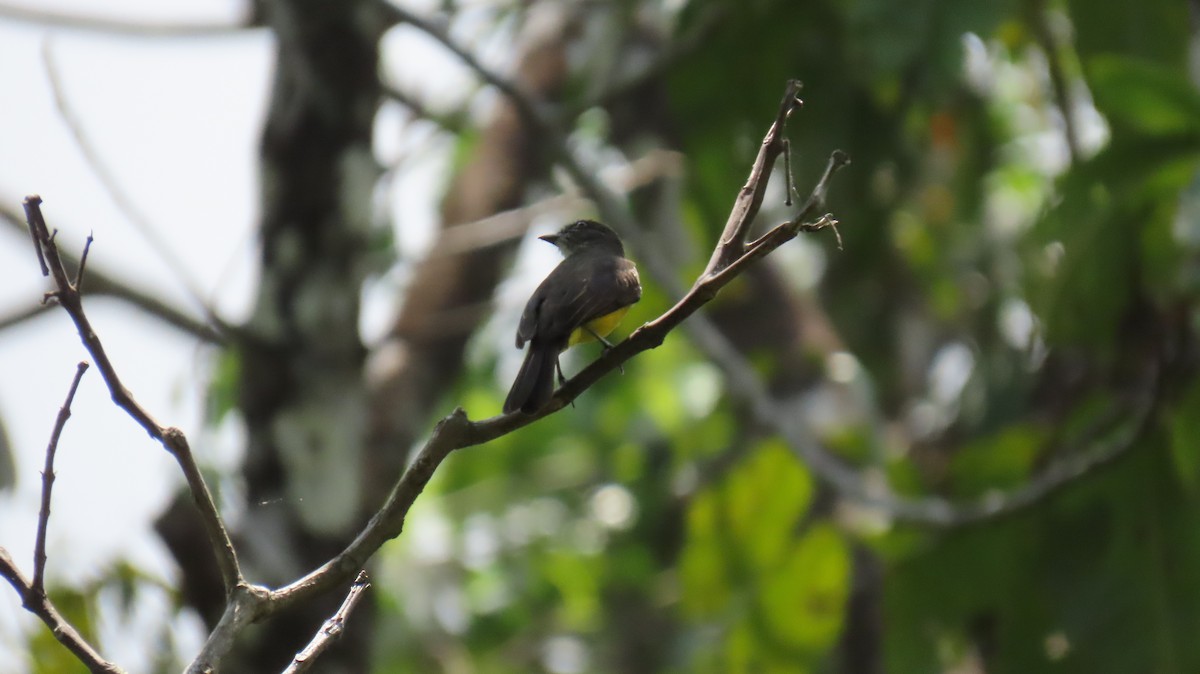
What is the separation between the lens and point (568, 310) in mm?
3412

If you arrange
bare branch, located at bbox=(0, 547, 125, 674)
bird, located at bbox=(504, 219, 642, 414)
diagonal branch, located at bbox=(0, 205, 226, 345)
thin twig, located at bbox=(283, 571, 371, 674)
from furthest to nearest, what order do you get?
1. diagonal branch, located at bbox=(0, 205, 226, 345)
2. bird, located at bbox=(504, 219, 642, 414)
3. thin twig, located at bbox=(283, 571, 371, 674)
4. bare branch, located at bbox=(0, 547, 125, 674)

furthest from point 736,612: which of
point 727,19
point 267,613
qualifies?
point 267,613

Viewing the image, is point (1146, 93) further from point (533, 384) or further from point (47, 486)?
point (47, 486)

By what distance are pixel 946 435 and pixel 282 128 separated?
16.1 ft

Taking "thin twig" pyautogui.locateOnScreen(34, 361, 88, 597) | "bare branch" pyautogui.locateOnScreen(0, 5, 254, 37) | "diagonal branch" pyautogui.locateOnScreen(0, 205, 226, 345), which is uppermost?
"bare branch" pyautogui.locateOnScreen(0, 5, 254, 37)

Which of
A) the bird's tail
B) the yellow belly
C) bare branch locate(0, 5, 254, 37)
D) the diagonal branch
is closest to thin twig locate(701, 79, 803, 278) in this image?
the bird's tail

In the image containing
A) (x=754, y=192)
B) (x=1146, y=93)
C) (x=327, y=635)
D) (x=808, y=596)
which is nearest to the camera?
(x=327, y=635)

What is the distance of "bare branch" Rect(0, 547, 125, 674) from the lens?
1.85 metres

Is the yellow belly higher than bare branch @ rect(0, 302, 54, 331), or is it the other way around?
bare branch @ rect(0, 302, 54, 331)

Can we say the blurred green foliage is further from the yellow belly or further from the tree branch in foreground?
the tree branch in foreground

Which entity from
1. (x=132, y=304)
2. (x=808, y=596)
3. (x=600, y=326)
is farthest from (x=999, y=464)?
(x=132, y=304)

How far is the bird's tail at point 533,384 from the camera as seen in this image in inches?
105

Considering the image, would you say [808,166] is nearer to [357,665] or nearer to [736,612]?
[736,612]

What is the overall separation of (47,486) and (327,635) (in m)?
0.46
